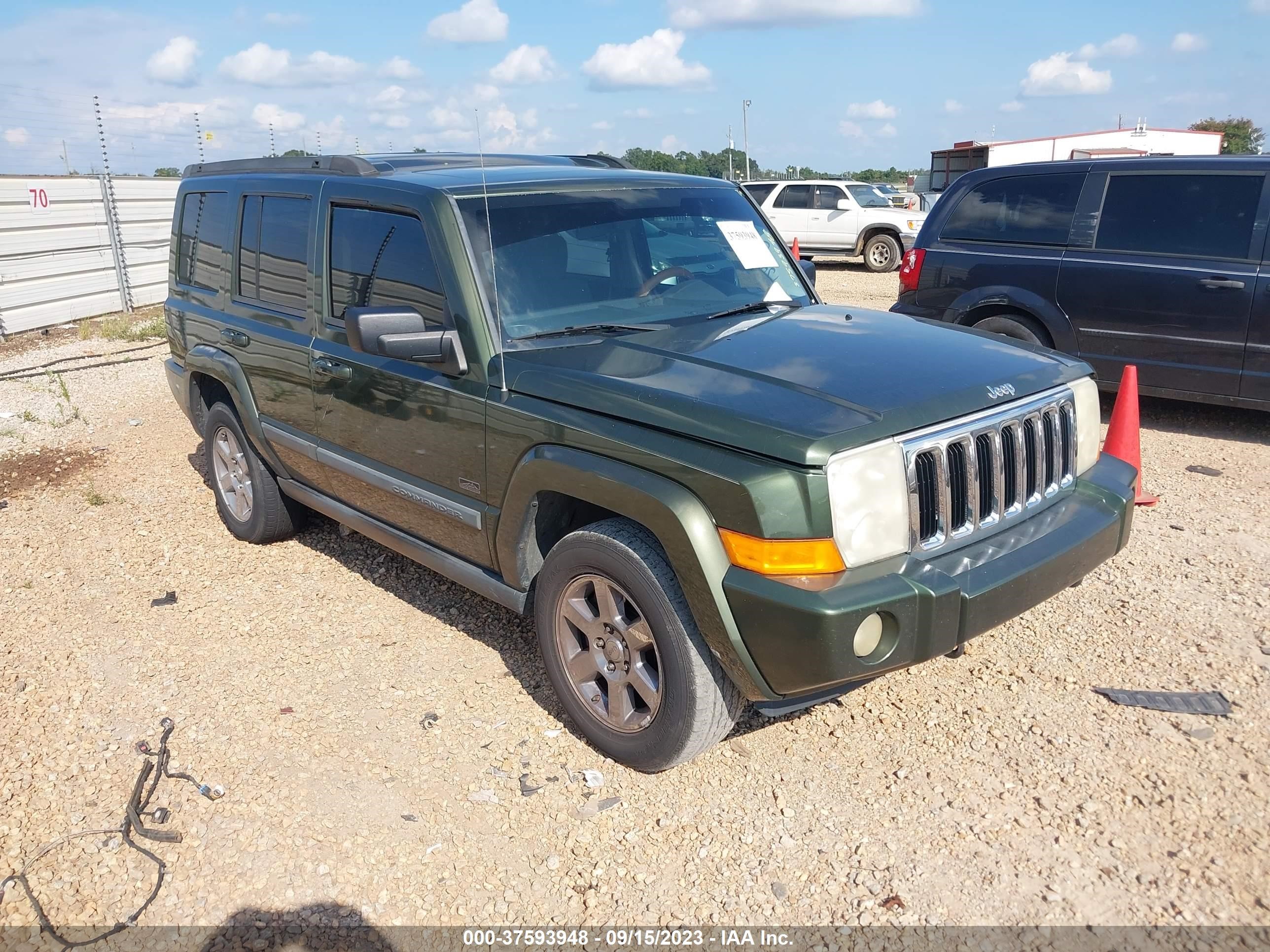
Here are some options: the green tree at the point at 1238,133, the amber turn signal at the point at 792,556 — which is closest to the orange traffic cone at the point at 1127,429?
the amber turn signal at the point at 792,556

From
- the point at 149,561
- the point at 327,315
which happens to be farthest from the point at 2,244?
the point at 327,315

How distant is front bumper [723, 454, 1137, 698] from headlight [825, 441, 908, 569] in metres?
0.05

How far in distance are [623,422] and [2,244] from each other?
528 inches

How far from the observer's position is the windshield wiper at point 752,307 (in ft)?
12.8

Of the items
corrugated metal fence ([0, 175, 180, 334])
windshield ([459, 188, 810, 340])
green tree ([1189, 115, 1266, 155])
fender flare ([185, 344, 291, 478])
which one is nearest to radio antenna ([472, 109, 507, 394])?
windshield ([459, 188, 810, 340])

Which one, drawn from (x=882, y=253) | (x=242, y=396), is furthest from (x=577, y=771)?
(x=882, y=253)

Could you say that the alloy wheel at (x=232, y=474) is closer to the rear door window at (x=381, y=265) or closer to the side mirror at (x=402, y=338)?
the rear door window at (x=381, y=265)

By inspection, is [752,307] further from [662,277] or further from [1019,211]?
[1019,211]

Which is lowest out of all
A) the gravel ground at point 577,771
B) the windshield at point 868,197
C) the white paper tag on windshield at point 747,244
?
the gravel ground at point 577,771

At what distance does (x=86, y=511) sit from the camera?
623 centimetres

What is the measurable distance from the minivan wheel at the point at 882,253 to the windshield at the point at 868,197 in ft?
2.30

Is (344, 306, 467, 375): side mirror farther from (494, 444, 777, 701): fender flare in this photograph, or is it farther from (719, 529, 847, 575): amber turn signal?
(719, 529, 847, 575): amber turn signal

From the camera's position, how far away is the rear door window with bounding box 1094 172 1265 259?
21.5ft

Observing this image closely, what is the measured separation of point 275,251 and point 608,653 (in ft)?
9.10
